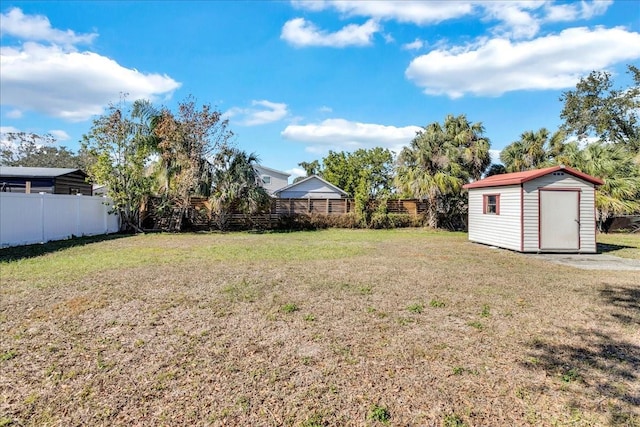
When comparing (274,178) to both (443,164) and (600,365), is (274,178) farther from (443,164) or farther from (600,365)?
(600,365)

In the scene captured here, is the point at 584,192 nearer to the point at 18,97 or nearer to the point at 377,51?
the point at 377,51

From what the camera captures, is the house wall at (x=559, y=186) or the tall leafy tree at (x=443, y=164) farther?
the tall leafy tree at (x=443, y=164)

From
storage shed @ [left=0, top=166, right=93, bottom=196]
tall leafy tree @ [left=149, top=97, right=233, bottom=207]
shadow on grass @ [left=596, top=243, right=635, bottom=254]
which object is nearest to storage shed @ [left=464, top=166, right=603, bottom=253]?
shadow on grass @ [left=596, top=243, right=635, bottom=254]

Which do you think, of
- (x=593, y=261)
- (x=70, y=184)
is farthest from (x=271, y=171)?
(x=593, y=261)

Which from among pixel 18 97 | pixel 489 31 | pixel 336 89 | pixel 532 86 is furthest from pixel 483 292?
pixel 18 97

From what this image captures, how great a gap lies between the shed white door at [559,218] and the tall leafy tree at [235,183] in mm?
10554

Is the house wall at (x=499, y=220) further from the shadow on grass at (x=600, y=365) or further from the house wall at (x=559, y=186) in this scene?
the shadow on grass at (x=600, y=365)

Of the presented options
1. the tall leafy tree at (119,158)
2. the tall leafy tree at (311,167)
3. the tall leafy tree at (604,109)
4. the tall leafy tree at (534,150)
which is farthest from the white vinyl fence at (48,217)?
the tall leafy tree at (311,167)

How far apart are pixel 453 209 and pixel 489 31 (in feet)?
27.8

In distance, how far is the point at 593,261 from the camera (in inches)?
331

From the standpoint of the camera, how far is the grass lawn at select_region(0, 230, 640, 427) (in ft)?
7.57

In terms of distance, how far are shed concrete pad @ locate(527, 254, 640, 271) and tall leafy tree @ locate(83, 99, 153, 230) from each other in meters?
14.2

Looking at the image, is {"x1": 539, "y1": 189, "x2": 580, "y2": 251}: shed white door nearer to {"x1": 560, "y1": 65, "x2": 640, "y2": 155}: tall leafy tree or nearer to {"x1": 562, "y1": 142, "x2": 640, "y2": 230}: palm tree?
{"x1": 562, "y1": 142, "x2": 640, "y2": 230}: palm tree

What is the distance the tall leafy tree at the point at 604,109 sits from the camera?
24.5 metres
